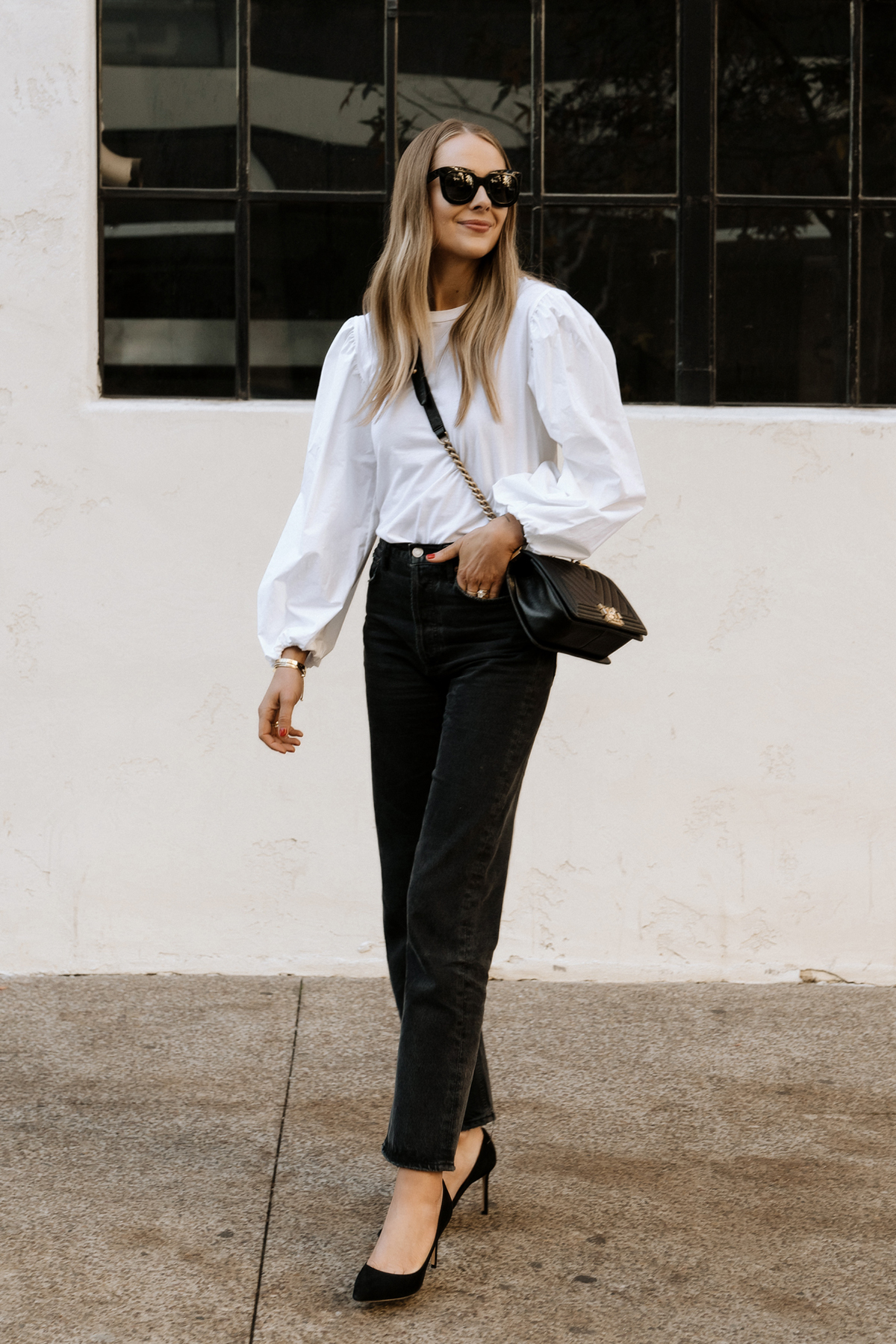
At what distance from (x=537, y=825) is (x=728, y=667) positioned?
0.73 metres

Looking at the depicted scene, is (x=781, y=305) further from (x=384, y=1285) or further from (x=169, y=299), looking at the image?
(x=384, y=1285)

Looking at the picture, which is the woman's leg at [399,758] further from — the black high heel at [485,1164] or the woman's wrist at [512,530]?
the woman's wrist at [512,530]

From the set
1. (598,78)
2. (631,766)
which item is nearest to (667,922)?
(631,766)

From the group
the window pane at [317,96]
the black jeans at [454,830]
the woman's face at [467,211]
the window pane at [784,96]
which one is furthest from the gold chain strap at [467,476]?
the window pane at [784,96]

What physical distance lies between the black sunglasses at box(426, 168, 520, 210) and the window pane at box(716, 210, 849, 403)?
1.94m

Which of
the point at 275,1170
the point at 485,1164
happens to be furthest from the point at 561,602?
the point at 275,1170

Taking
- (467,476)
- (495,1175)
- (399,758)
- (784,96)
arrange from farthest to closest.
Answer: (784,96)
(495,1175)
(399,758)
(467,476)

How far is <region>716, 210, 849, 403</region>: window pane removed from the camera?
413 centimetres

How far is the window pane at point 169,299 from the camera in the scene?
159 inches

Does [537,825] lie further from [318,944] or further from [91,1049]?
[91,1049]

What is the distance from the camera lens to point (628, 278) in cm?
412

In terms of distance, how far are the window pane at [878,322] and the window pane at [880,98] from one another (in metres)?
0.19

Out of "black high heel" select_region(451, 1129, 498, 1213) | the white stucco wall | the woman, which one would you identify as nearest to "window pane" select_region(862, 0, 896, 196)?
the white stucco wall

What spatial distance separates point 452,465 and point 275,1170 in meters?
1.49
